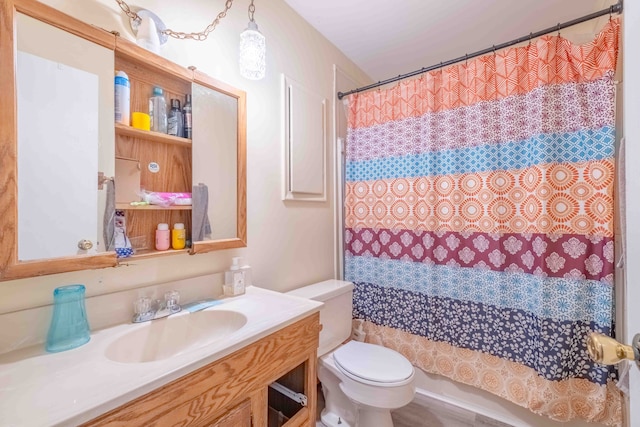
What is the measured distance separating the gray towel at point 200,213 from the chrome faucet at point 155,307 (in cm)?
23

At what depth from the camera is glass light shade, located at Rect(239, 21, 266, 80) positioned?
1.21 m

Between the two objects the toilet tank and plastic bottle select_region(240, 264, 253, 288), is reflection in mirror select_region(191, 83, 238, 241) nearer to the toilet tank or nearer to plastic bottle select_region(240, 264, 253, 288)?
plastic bottle select_region(240, 264, 253, 288)

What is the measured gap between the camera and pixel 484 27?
5.73 ft

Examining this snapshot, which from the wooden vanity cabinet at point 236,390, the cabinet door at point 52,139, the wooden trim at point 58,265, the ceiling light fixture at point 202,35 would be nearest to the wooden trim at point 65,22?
the cabinet door at point 52,139

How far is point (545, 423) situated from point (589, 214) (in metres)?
1.14

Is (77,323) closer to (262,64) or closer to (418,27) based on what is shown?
(262,64)

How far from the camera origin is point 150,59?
99cm

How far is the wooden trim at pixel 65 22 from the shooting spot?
0.74m

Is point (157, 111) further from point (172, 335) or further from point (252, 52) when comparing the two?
point (172, 335)

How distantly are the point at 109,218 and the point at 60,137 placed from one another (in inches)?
10.4

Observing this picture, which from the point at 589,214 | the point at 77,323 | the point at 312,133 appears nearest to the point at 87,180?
the point at 77,323

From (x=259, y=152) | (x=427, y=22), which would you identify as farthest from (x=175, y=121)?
(x=427, y=22)

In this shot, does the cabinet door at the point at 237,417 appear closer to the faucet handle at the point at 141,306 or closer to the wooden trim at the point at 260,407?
the wooden trim at the point at 260,407

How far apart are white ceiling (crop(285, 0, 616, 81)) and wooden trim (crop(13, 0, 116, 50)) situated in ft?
3.62
